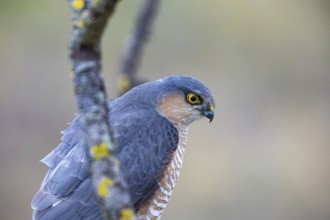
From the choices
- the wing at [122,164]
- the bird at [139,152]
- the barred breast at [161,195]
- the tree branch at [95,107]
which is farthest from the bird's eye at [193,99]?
the tree branch at [95,107]

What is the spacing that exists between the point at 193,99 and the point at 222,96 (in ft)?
16.0

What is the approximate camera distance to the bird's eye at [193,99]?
20.8ft

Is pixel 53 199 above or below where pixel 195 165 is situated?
above

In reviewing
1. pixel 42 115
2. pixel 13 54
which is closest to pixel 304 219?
pixel 42 115

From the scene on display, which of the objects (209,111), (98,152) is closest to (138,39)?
(209,111)

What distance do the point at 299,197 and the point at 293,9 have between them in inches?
123

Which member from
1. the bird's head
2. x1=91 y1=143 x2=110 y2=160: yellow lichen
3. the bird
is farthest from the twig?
x1=91 y1=143 x2=110 y2=160: yellow lichen

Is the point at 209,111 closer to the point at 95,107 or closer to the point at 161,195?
the point at 161,195

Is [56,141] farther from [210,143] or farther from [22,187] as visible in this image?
[210,143]

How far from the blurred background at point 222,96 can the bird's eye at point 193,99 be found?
4.44m

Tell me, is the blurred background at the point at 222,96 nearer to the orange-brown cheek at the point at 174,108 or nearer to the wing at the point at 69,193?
the orange-brown cheek at the point at 174,108

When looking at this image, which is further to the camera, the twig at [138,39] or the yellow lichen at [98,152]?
the twig at [138,39]

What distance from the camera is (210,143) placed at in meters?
11.0

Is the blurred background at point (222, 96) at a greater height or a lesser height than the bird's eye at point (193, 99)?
lesser
